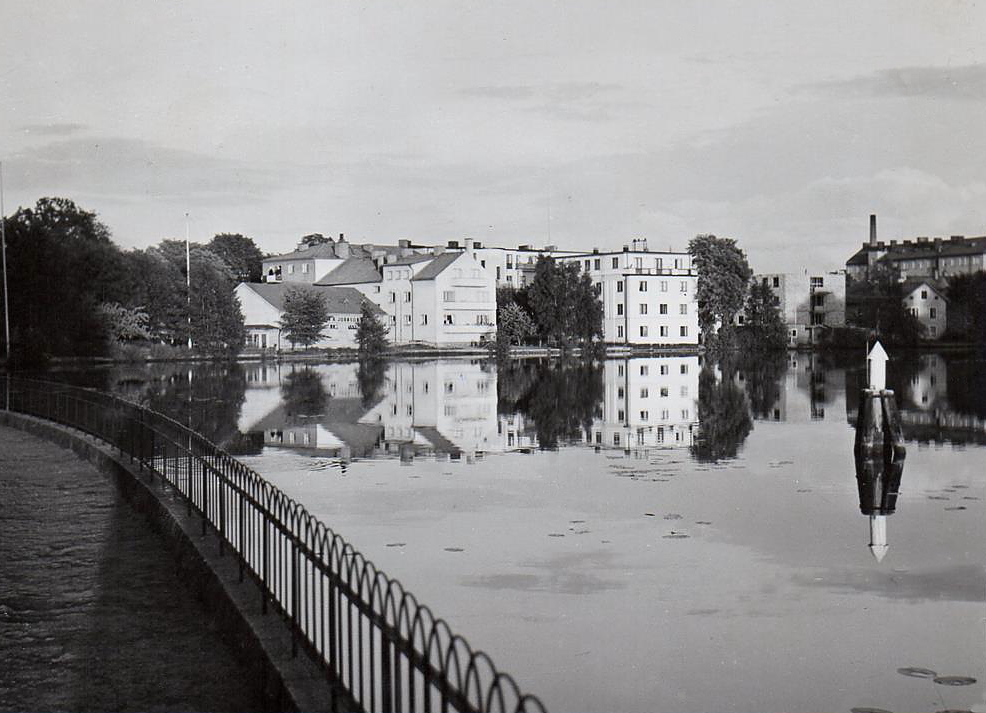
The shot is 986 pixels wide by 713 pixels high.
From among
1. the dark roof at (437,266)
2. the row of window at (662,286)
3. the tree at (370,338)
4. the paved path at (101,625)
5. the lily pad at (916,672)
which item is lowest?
the lily pad at (916,672)

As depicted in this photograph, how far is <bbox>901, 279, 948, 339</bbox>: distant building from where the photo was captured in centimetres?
12056

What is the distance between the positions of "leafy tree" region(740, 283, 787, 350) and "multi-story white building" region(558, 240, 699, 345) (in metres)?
6.75

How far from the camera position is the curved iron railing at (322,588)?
503cm

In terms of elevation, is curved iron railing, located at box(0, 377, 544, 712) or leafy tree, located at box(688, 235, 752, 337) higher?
leafy tree, located at box(688, 235, 752, 337)

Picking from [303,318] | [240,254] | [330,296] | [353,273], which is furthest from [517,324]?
[240,254]

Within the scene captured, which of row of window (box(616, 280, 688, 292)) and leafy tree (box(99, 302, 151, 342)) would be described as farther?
row of window (box(616, 280, 688, 292))

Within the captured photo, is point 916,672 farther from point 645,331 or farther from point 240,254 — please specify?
point 240,254

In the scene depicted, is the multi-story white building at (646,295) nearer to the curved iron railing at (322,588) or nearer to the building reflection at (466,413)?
the building reflection at (466,413)

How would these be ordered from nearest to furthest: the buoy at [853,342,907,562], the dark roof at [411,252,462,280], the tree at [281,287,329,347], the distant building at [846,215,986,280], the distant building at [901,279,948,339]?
the buoy at [853,342,907,562] < the tree at [281,287,329,347] < the dark roof at [411,252,462,280] < the distant building at [901,279,948,339] < the distant building at [846,215,986,280]

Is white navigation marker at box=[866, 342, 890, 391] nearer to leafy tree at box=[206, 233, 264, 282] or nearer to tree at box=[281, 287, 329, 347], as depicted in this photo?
tree at box=[281, 287, 329, 347]

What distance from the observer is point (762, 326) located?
112875mm

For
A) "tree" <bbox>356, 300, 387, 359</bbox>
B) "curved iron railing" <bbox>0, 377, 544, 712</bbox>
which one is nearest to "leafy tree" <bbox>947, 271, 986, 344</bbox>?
"tree" <bbox>356, 300, 387, 359</bbox>

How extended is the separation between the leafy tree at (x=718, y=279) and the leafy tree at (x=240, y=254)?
6893cm

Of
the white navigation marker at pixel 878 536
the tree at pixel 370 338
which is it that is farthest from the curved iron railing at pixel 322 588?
the tree at pixel 370 338
